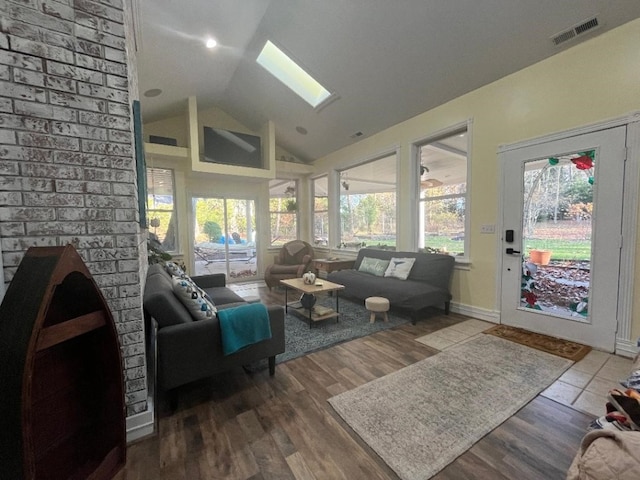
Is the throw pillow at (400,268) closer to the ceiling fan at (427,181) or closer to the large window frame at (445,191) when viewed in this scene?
the large window frame at (445,191)

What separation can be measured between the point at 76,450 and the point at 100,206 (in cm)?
112

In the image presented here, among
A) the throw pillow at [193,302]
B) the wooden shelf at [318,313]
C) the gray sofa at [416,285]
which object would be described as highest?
the throw pillow at [193,302]

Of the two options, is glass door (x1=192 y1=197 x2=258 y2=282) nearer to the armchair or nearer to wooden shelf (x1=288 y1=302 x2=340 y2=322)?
the armchair

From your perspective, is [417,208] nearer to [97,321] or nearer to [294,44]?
[294,44]

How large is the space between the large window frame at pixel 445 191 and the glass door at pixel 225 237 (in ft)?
12.8

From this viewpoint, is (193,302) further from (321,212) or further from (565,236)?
(321,212)

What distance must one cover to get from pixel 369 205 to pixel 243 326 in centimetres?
397

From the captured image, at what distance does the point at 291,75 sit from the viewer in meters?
4.56

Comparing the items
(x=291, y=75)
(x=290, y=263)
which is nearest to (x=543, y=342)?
(x=290, y=263)

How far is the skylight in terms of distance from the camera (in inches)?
170

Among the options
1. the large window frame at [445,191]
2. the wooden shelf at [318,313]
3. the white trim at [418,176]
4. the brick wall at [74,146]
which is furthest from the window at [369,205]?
the brick wall at [74,146]

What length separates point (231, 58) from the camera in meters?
4.20

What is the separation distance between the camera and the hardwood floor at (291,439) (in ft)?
4.50

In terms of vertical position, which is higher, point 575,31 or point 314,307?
point 575,31
